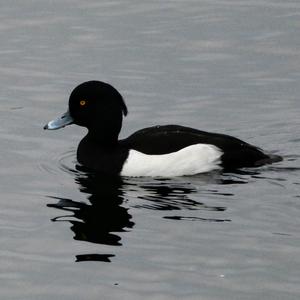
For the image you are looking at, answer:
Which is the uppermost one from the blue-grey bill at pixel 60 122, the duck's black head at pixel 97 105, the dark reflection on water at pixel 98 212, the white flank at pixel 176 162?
the duck's black head at pixel 97 105

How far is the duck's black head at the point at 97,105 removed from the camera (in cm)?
1343

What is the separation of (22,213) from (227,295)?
2.76 meters

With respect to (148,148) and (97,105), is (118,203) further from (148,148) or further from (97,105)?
(97,105)

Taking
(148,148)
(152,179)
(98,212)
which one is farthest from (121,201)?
(148,148)

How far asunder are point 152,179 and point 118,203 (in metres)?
1.09

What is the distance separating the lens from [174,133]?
42.5 ft

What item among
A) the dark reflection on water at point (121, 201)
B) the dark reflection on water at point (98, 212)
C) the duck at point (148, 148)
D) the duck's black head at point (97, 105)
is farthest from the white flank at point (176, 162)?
the duck's black head at point (97, 105)

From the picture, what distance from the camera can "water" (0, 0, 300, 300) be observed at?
9.70m

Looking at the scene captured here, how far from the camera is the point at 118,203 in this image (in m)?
11.8

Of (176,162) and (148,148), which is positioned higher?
(148,148)

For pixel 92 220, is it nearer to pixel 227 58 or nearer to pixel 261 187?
pixel 261 187

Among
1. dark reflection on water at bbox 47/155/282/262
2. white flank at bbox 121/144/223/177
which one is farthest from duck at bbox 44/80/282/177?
dark reflection on water at bbox 47/155/282/262

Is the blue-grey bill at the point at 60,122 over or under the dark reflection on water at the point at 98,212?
over

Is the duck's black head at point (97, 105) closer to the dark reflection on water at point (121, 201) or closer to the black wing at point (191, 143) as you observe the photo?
the black wing at point (191, 143)
